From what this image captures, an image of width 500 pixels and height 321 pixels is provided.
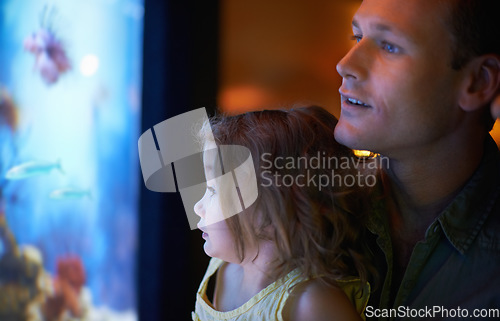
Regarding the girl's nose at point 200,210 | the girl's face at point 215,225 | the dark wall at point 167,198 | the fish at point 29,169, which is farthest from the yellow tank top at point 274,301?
the dark wall at point 167,198

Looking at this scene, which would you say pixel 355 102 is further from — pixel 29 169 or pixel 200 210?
pixel 29 169

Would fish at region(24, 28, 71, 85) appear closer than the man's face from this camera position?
No

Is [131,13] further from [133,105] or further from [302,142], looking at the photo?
[302,142]

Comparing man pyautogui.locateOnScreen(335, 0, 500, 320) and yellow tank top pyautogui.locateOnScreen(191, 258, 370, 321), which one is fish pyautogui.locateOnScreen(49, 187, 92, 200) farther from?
man pyautogui.locateOnScreen(335, 0, 500, 320)

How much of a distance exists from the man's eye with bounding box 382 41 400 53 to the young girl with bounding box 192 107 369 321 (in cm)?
22

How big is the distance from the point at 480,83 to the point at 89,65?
171cm

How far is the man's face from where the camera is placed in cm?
95

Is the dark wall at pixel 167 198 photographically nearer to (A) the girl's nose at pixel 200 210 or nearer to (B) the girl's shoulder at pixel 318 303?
(A) the girl's nose at pixel 200 210

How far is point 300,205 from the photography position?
1.09m

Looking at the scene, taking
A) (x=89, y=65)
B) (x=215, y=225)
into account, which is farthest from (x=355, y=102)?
(x=89, y=65)

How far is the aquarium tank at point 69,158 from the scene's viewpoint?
1.94m

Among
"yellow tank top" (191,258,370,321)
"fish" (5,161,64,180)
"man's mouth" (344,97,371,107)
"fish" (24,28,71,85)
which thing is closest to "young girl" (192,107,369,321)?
"yellow tank top" (191,258,370,321)

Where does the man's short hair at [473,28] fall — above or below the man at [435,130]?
above

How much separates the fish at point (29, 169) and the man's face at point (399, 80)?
4.65 feet
